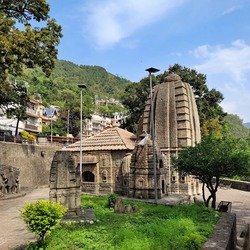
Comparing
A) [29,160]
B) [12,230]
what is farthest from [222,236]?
[29,160]

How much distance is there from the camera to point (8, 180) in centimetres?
2519

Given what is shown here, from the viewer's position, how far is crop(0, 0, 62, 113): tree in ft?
61.6

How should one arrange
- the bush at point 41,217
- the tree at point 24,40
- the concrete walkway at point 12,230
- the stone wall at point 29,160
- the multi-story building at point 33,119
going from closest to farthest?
the bush at point 41,217 < the concrete walkway at point 12,230 < the tree at point 24,40 < the stone wall at point 29,160 < the multi-story building at point 33,119

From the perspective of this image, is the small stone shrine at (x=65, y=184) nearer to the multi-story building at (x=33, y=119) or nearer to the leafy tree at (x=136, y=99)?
the leafy tree at (x=136, y=99)

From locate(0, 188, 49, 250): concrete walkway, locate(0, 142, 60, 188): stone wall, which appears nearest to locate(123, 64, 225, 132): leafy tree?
locate(0, 142, 60, 188): stone wall

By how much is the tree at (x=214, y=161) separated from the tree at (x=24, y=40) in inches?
401

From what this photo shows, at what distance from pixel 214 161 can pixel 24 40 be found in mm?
12419

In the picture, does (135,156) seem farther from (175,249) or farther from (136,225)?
(175,249)

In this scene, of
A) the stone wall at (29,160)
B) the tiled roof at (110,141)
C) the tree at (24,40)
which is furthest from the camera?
the tiled roof at (110,141)

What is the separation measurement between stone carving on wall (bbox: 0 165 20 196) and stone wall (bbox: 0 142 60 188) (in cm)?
401

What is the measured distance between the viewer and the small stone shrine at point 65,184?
13.5 metres

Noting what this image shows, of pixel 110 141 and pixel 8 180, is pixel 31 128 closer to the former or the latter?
pixel 110 141

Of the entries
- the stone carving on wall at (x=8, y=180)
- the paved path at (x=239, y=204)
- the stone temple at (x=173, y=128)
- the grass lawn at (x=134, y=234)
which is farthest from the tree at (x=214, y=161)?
the stone carving on wall at (x=8, y=180)

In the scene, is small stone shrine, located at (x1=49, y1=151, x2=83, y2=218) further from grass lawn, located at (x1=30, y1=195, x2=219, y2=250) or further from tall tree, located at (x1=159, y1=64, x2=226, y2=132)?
tall tree, located at (x1=159, y1=64, x2=226, y2=132)
